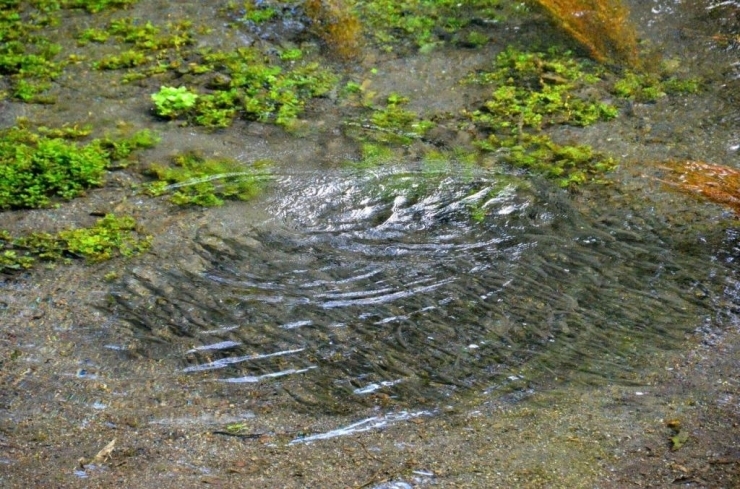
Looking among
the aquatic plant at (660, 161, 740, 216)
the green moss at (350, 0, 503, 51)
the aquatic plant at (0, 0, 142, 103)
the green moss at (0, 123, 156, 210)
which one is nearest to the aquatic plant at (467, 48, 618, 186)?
the aquatic plant at (660, 161, 740, 216)

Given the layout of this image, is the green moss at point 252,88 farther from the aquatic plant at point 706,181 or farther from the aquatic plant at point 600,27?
the aquatic plant at point 706,181

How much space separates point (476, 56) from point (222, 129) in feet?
8.87

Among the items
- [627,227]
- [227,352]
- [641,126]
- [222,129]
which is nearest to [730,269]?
[627,227]

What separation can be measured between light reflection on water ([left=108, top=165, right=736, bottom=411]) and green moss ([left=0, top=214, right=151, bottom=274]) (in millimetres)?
414

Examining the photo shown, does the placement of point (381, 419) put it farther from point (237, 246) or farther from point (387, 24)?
point (387, 24)

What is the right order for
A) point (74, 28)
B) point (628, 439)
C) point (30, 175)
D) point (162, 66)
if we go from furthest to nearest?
point (74, 28) → point (162, 66) → point (30, 175) → point (628, 439)

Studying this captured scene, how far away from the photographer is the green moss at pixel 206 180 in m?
6.10

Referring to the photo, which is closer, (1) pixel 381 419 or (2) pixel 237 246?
(1) pixel 381 419

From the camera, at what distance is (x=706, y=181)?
6184 millimetres

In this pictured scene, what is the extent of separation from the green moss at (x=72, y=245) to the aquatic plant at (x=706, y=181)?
396cm

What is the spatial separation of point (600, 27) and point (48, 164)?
524 centimetres

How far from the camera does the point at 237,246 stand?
18.2 ft

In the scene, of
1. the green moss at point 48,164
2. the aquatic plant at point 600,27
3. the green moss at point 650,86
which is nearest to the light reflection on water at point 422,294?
the green moss at point 48,164

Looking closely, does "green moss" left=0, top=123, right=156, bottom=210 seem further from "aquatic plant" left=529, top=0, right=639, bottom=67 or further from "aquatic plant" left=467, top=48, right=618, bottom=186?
"aquatic plant" left=529, top=0, right=639, bottom=67
